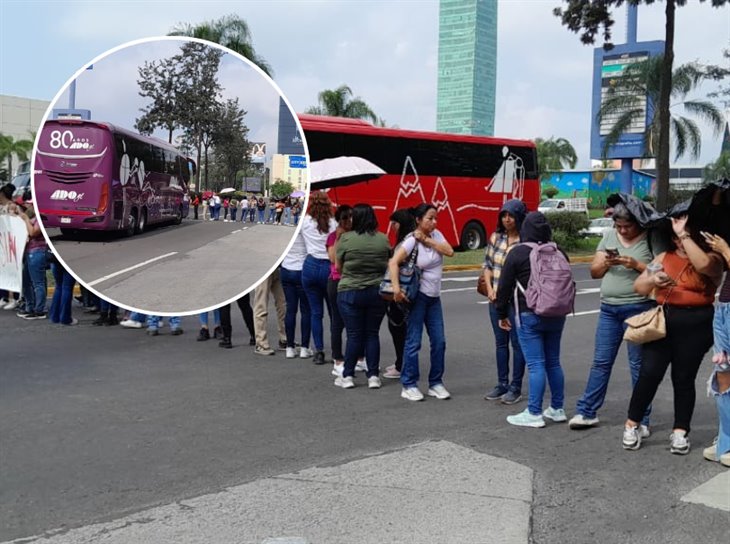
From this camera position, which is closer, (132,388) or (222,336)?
(132,388)

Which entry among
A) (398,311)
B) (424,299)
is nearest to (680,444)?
(424,299)

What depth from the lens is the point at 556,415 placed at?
222 inches

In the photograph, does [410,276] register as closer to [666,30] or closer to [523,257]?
[523,257]

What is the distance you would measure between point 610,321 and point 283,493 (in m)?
2.56

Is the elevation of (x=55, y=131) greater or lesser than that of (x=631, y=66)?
lesser

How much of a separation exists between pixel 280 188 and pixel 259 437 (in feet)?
9.83

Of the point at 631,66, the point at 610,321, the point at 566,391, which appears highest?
the point at 631,66

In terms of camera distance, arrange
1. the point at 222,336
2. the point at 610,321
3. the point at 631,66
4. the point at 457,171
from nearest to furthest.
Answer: the point at 610,321, the point at 222,336, the point at 457,171, the point at 631,66

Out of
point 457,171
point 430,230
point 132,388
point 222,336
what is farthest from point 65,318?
point 457,171

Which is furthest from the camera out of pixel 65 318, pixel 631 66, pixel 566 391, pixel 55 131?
pixel 631 66

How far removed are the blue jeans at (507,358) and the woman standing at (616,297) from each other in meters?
0.80

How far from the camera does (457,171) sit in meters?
22.1

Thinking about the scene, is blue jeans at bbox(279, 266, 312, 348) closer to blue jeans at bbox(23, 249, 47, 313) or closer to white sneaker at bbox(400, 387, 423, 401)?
white sneaker at bbox(400, 387, 423, 401)

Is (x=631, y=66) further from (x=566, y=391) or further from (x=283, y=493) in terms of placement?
(x=283, y=493)
